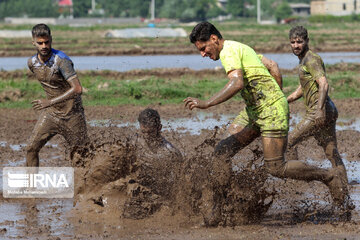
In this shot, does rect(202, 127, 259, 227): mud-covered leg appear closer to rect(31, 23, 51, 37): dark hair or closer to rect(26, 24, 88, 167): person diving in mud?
rect(26, 24, 88, 167): person diving in mud

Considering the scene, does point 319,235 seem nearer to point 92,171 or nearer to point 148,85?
point 92,171

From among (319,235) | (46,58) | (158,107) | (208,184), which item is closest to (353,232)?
(319,235)

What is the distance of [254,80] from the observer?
6.19 m

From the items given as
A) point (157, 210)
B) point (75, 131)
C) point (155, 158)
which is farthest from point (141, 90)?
point (157, 210)

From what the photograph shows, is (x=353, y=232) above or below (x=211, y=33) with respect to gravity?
below

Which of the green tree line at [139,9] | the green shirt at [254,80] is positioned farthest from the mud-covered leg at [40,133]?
the green tree line at [139,9]

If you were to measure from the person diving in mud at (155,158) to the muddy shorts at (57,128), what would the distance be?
867mm

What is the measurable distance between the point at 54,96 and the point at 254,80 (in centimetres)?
245

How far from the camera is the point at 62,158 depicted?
10.2 metres

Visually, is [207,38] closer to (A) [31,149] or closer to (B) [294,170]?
(B) [294,170]

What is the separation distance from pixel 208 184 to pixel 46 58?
229 cm

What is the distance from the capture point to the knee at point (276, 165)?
20.5 ft

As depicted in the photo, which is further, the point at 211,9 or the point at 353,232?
the point at 211,9

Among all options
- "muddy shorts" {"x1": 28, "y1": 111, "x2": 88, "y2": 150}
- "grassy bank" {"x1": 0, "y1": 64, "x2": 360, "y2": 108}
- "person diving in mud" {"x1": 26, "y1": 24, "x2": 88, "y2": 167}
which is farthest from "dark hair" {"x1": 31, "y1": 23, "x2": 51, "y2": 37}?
"grassy bank" {"x1": 0, "y1": 64, "x2": 360, "y2": 108}
